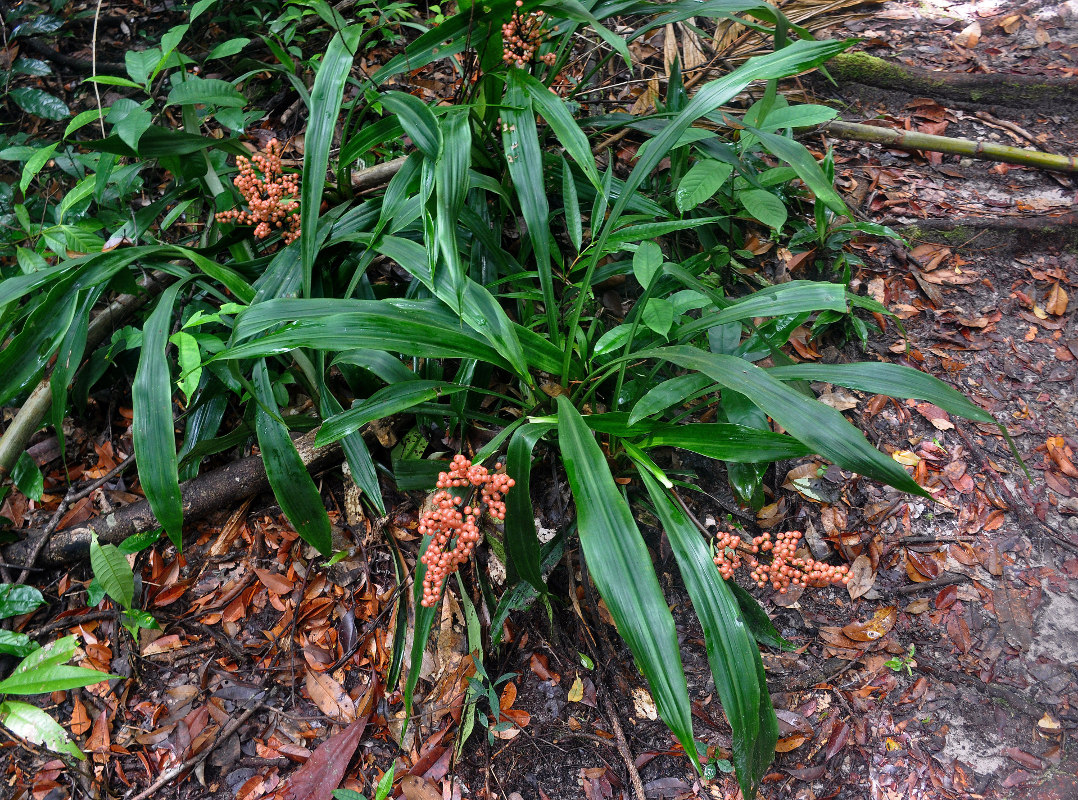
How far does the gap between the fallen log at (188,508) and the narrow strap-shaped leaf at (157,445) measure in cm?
40

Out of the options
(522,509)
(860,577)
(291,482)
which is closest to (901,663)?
(860,577)

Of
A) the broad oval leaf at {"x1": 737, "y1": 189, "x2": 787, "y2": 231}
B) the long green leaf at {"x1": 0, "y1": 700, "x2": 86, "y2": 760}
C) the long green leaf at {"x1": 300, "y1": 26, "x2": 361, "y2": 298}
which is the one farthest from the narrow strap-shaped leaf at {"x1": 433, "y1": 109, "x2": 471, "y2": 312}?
the long green leaf at {"x1": 0, "y1": 700, "x2": 86, "y2": 760}

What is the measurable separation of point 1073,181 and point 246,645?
3.54 metres

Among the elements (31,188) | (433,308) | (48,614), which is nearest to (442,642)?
(433,308)

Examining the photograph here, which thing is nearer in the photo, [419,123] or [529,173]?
[419,123]

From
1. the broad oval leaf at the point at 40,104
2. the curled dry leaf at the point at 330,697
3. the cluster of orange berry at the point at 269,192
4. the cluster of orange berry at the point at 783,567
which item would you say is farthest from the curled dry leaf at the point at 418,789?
the broad oval leaf at the point at 40,104

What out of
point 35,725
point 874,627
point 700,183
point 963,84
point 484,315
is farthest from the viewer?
point 963,84

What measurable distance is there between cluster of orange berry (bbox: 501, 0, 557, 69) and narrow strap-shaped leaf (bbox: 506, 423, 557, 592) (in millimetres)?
1057

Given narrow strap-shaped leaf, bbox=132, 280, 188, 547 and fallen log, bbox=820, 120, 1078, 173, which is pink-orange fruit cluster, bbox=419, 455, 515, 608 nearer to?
narrow strap-shaped leaf, bbox=132, 280, 188, 547

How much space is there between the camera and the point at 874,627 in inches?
69.7

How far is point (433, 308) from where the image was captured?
149cm

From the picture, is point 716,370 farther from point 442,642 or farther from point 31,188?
point 31,188

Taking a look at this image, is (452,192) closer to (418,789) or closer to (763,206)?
(763,206)

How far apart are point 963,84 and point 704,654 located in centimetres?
277
